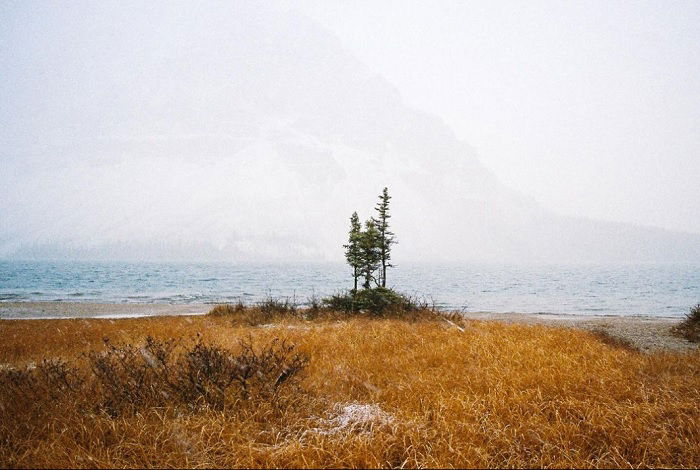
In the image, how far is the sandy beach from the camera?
49.0ft

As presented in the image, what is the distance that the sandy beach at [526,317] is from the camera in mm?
14938

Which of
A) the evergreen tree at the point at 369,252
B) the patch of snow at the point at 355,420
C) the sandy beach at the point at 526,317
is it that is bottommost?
the sandy beach at the point at 526,317

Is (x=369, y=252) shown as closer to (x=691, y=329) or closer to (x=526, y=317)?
(x=526, y=317)

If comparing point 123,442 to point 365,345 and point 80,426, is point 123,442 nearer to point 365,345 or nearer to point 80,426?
point 80,426

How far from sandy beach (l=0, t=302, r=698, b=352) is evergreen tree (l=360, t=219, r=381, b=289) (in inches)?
333

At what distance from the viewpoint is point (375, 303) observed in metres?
18.8

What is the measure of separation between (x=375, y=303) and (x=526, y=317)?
14.6 meters

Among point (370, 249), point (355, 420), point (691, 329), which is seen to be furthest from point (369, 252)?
point (355, 420)

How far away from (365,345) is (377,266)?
1114cm

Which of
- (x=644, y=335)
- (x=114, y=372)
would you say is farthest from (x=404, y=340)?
(x=644, y=335)

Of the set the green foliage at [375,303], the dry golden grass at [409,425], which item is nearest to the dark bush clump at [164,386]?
the dry golden grass at [409,425]

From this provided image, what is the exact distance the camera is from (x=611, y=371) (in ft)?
22.1

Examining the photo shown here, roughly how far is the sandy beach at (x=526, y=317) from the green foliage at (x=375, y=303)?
794 centimetres

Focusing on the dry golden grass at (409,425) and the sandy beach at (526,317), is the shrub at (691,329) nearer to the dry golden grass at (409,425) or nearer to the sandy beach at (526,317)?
the sandy beach at (526,317)
